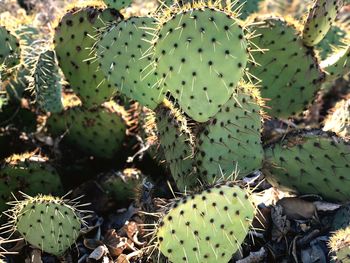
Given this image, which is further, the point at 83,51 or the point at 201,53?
the point at 83,51

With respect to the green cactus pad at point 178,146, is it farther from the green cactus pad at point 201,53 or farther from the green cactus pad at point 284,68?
the green cactus pad at point 284,68

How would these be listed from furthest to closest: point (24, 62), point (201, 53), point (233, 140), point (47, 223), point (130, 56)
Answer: point (24, 62) < point (130, 56) < point (233, 140) < point (47, 223) < point (201, 53)

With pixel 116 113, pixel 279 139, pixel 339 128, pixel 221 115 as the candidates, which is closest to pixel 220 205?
pixel 221 115

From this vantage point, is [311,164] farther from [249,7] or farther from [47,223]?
[249,7]

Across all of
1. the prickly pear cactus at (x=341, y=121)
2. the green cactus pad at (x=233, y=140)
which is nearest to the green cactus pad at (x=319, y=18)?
the prickly pear cactus at (x=341, y=121)

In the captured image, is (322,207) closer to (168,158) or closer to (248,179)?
(248,179)

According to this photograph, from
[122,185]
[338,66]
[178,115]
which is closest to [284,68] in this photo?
[338,66]

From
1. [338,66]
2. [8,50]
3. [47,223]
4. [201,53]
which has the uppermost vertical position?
[201,53]
